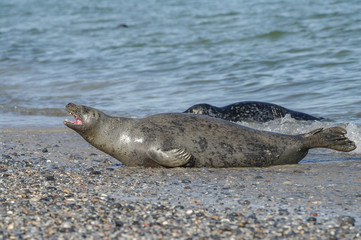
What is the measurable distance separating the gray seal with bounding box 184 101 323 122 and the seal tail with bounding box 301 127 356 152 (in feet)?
9.99

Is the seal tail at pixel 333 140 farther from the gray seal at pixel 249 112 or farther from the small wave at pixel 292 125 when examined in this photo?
the gray seal at pixel 249 112

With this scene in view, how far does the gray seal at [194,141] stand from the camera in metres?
6.55

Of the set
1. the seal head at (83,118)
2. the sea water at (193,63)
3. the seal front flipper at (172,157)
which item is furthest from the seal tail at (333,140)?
the seal head at (83,118)

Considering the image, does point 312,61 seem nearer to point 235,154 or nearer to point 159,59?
point 159,59

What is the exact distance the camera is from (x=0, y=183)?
18.7ft

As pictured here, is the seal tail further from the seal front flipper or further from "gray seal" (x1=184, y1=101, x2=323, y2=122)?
"gray seal" (x1=184, y1=101, x2=323, y2=122)

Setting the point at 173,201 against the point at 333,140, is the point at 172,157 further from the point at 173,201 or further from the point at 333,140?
the point at 333,140

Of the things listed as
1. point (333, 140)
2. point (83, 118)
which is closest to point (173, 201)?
point (83, 118)

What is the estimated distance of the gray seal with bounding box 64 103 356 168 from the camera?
6551 millimetres

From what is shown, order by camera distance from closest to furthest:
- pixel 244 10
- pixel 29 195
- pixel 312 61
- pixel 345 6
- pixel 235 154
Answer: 1. pixel 29 195
2. pixel 235 154
3. pixel 312 61
4. pixel 345 6
5. pixel 244 10

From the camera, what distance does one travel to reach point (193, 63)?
1542 cm

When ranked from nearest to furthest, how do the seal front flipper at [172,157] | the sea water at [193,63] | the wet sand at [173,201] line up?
1. the wet sand at [173,201]
2. the seal front flipper at [172,157]
3. the sea water at [193,63]

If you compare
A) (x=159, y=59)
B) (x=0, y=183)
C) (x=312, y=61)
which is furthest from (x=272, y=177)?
(x=159, y=59)

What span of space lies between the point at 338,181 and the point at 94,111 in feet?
8.35
